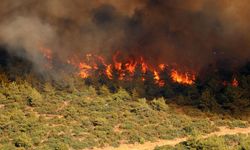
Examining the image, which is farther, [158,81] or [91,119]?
[158,81]

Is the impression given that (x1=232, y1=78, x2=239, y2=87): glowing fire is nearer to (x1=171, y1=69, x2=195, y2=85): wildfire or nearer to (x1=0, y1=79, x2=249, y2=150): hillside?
(x1=171, y1=69, x2=195, y2=85): wildfire

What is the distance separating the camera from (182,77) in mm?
42906

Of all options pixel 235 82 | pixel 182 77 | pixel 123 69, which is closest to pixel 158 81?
pixel 182 77

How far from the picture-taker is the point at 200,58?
46656 millimetres

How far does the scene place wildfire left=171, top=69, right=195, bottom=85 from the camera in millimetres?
42253

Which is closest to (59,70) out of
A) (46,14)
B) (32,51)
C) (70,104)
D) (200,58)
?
(32,51)

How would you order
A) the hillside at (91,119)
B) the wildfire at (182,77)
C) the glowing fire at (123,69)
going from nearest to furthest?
the hillside at (91,119) → the wildfire at (182,77) → the glowing fire at (123,69)

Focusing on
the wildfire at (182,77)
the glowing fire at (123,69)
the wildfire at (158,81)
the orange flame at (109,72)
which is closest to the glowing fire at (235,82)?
the glowing fire at (123,69)

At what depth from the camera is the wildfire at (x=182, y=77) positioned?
4225 cm

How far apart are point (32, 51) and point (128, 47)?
10270 mm

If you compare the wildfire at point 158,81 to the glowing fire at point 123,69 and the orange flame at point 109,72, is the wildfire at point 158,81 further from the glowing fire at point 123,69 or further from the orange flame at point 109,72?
the orange flame at point 109,72

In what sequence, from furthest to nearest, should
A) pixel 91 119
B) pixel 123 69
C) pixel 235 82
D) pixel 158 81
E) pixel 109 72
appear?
pixel 123 69 → pixel 109 72 → pixel 235 82 → pixel 158 81 → pixel 91 119

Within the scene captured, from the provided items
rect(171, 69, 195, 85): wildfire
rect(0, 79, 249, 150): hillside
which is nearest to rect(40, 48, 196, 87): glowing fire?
rect(171, 69, 195, 85): wildfire

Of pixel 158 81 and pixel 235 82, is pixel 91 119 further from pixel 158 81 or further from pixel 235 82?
pixel 235 82
